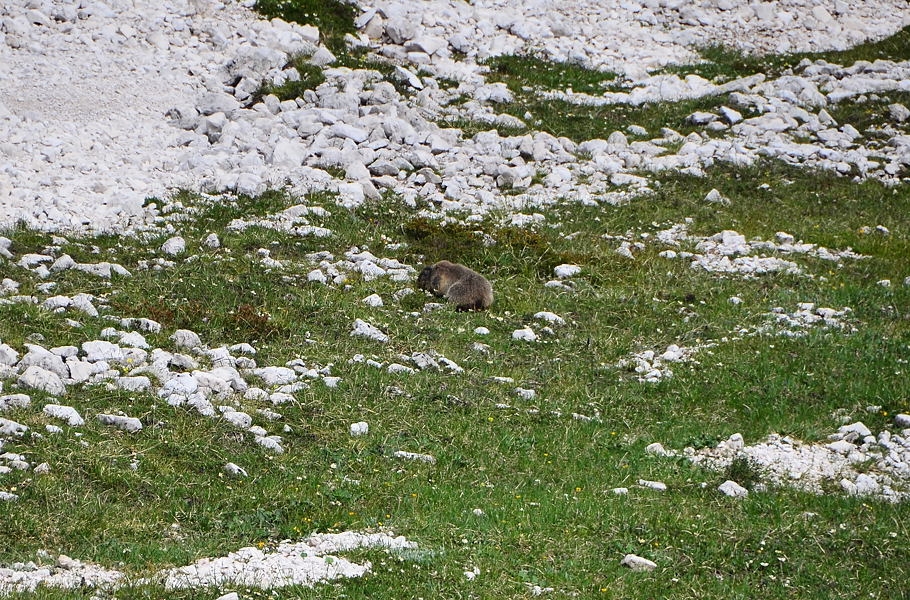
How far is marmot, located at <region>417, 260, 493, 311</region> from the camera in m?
13.9

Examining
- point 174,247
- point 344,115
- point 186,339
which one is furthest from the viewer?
point 344,115

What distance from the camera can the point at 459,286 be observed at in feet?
45.5

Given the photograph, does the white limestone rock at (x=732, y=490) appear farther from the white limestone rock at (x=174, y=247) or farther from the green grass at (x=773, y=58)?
the green grass at (x=773, y=58)

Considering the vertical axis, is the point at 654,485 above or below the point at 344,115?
above

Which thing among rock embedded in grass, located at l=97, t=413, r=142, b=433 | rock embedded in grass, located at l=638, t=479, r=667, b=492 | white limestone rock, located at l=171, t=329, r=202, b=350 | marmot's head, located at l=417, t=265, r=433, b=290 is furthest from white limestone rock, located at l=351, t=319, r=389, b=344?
rock embedded in grass, located at l=638, t=479, r=667, b=492

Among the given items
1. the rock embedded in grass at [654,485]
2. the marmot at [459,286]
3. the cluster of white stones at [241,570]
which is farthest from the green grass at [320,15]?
the cluster of white stones at [241,570]

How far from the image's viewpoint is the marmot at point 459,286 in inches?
545

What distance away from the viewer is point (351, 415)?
33.8 ft

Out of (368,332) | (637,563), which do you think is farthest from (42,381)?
(637,563)

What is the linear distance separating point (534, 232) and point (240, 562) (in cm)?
1020

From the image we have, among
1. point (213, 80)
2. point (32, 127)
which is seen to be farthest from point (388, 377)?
point (213, 80)

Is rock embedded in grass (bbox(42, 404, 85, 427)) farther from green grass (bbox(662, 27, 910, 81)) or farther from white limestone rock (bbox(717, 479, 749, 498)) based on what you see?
green grass (bbox(662, 27, 910, 81))

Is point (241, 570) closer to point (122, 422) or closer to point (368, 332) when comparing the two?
point (122, 422)

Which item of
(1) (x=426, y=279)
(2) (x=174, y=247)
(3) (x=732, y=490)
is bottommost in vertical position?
(2) (x=174, y=247)
